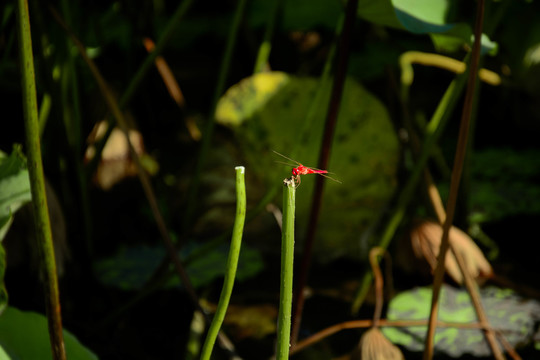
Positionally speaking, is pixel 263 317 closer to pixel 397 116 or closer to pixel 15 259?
pixel 15 259

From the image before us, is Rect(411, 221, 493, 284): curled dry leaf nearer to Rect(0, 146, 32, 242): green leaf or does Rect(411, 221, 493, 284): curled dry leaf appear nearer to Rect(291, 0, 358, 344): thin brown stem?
Rect(291, 0, 358, 344): thin brown stem

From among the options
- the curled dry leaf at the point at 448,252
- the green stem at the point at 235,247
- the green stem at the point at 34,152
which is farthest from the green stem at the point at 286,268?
the curled dry leaf at the point at 448,252

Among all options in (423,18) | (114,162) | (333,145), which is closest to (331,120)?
(423,18)

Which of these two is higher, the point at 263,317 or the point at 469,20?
the point at 469,20

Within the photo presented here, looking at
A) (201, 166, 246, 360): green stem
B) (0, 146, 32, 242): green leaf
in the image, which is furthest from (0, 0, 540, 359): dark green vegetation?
(201, 166, 246, 360): green stem

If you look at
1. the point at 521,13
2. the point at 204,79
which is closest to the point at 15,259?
the point at 204,79

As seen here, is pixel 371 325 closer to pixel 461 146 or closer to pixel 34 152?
pixel 461 146
